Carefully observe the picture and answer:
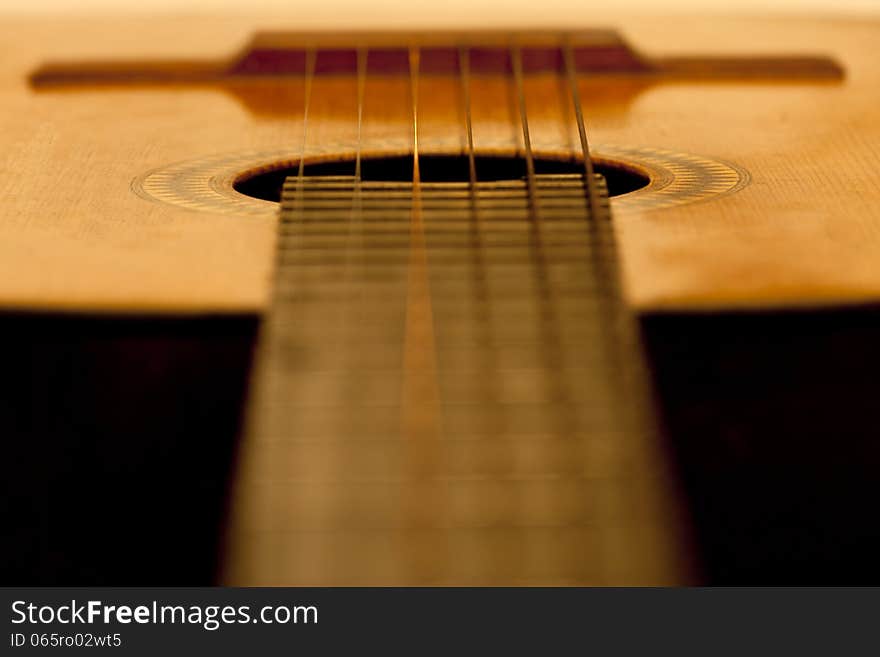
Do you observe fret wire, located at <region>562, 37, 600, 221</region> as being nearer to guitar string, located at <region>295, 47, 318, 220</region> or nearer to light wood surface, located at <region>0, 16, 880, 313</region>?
light wood surface, located at <region>0, 16, 880, 313</region>

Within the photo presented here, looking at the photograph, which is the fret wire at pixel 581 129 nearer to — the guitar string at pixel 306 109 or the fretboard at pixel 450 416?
the fretboard at pixel 450 416

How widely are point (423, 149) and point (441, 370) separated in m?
0.43

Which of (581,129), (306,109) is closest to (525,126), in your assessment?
(581,129)

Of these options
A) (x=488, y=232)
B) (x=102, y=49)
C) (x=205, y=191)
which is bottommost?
(x=488, y=232)

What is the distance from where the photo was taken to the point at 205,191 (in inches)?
34.0

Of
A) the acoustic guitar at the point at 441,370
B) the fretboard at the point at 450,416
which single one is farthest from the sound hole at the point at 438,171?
the fretboard at the point at 450,416

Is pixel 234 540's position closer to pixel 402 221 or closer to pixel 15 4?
pixel 402 221

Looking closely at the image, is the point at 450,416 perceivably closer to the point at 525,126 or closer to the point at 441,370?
the point at 441,370

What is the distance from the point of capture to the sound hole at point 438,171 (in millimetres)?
968

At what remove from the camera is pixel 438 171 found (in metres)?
1.05

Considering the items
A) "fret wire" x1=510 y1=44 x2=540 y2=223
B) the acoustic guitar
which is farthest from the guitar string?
"fret wire" x1=510 y1=44 x2=540 y2=223

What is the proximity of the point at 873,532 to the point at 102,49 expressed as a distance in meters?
0.97

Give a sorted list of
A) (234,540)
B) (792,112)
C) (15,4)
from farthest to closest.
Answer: (15,4), (792,112), (234,540)
